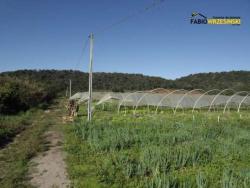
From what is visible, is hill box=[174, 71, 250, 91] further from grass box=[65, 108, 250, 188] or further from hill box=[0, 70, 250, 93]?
grass box=[65, 108, 250, 188]

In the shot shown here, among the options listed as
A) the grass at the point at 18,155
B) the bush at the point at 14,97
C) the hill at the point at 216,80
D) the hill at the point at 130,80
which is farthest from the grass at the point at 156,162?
the hill at the point at 216,80

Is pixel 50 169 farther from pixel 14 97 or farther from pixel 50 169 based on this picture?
pixel 14 97

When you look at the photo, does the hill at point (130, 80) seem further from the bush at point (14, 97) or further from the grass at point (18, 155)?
the grass at point (18, 155)

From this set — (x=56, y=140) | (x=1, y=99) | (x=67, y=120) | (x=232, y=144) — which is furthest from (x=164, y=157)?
(x=1, y=99)

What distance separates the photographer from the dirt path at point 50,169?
26.0ft

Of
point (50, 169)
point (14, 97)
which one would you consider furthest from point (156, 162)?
point (14, 97)

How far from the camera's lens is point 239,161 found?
403 inches

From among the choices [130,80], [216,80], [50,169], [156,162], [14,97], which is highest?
[130,80]

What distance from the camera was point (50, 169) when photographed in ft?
29.9

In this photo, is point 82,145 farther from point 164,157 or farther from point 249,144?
point 249,144

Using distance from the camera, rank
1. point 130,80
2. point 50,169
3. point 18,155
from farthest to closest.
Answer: point 130,80 → point 18,155 → point 50,169

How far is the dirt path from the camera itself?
793 centimetres

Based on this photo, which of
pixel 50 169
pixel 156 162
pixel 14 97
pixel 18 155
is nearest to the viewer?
pixel 156 162

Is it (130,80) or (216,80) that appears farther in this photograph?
(130,80)
